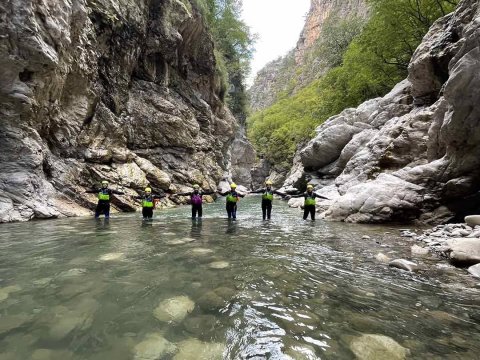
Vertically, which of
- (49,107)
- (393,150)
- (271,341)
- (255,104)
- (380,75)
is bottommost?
(271,341)

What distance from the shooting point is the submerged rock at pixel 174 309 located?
3.33m

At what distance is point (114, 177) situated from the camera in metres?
17.4

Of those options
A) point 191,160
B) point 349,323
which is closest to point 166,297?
point 349,323

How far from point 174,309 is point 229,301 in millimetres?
725

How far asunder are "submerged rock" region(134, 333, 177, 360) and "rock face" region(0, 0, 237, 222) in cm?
1104

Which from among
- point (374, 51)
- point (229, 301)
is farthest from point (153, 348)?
point (374, 51)

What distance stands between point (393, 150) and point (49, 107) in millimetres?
17726

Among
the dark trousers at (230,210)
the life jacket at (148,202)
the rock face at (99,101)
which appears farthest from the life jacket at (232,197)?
the rock face at (99,101)

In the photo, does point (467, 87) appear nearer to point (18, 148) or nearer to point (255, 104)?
point (18, 148)

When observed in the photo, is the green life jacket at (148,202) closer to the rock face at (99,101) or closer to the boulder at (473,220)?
the rock face at (99,101)

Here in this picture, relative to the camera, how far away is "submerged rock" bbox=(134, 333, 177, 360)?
2587 mm

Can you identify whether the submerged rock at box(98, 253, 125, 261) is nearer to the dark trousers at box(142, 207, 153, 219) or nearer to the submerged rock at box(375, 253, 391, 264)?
the submerged rock at box(375, 253, 391, 264)

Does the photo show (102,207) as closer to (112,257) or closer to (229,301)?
(112,257)

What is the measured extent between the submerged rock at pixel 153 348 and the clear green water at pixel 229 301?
0.03m
